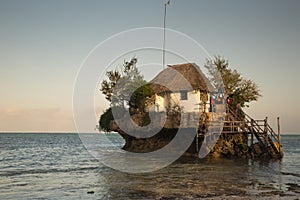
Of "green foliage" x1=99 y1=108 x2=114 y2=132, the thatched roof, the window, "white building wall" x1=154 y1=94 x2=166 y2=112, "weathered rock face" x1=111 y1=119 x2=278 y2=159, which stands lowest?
"weathered rock face" x1=111 y1=119 x2=278 y2=159

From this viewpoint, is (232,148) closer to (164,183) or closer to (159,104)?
(159,104)

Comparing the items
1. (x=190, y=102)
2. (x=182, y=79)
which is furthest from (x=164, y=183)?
(x=182, y=79)

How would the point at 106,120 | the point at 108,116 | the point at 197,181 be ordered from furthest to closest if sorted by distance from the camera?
the point at 106,120, the point at 108,116, the point at 197,181

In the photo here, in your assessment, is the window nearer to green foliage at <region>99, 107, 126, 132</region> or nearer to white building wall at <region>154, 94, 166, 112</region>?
white building wall at <region>154, 94, 166, 112</region>

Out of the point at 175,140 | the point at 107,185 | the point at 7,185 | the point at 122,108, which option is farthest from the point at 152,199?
the point at 122,108

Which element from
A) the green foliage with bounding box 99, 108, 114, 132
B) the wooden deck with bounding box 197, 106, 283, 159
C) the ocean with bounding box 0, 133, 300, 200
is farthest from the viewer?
the green foliage with bounding box 99, 108, 114, 132

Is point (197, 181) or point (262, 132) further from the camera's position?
point (262, 132)

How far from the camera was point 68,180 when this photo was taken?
96.7 ft

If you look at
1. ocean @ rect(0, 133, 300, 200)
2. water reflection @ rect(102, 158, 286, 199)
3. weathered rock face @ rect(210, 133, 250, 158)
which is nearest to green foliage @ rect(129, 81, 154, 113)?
weathered rock face @ rect(210, 133, 250, 158)

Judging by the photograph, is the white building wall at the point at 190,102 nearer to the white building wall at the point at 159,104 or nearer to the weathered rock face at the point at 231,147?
the white building wall at the point at 159,104

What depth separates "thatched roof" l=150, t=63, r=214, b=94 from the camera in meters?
50.7

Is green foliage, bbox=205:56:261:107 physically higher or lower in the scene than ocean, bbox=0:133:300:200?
higher

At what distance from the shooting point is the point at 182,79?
5250cm

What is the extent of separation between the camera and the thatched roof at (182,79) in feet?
166
